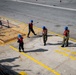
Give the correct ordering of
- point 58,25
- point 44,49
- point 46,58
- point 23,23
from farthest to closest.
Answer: point 23,23 < point 58,25 < point 44,49 < point 46,58

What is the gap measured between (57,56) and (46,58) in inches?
35.8

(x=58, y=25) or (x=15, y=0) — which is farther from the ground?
(x=15, y=0)

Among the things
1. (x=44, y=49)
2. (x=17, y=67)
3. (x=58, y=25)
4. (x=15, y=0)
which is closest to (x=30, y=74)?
(x=17, y=67)

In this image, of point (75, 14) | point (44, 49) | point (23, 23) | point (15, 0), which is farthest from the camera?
point (15, 0)

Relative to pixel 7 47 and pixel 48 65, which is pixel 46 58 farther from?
pixel 7 47

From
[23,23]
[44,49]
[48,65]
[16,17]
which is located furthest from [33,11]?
[48,65]

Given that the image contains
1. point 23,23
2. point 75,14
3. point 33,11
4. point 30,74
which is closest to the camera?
point 30,74

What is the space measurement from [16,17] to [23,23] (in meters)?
3.42

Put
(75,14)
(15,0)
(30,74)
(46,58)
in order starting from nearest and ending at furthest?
(30,74) → (46,58) → (75,14) → (15,0)

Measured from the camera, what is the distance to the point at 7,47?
610 inches

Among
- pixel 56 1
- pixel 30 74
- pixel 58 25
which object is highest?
pixel 56 1

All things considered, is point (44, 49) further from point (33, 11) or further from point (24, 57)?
point (33, 11)

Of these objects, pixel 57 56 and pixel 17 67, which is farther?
pixel 57 56

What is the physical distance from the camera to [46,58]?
13.3 meters
